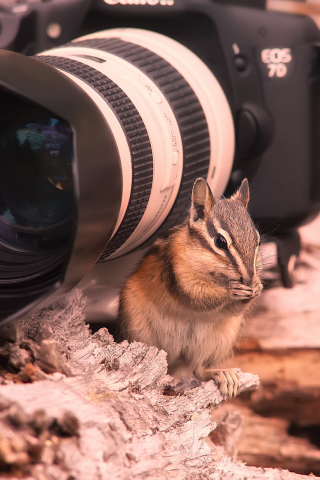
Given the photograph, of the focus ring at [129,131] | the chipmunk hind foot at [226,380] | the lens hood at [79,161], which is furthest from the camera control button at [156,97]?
the chipmunk hind foot at [226,380]

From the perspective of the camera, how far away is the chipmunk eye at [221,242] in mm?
1007

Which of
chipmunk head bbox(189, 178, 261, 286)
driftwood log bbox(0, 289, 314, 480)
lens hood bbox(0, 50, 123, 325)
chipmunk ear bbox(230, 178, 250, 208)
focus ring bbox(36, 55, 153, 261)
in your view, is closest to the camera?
driftwood log bbox(0, 289, 314, 480)

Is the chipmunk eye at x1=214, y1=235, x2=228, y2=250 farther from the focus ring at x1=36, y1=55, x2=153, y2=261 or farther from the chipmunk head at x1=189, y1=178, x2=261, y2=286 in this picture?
the focus ring at x1=36, y1=55, x2=153, y2=261

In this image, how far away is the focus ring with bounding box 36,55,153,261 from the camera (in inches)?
42.7

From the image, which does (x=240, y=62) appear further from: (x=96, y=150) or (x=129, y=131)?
(x=96, y=150)

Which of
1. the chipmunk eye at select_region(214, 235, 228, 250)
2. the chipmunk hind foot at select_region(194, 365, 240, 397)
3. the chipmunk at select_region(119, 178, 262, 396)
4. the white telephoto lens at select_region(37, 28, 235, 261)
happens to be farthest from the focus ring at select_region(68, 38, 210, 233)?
the chipmunk hind foot at select_region(194, 365, 240, 397)

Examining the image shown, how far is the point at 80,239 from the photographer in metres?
0.81

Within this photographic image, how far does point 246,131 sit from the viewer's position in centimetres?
146

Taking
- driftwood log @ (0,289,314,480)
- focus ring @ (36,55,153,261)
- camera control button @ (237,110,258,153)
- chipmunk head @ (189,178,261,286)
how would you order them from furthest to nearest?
camera control button @ (237,110,258,153) → focus ring @ (36,55,153,261) → chipmunk head @ (189,178,261,286) → driftwood log @ (0,289,314,480)

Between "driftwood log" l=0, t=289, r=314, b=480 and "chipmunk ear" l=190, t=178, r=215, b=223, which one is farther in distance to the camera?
"chipmunk ear" l=190, t=178, r=215, b=223

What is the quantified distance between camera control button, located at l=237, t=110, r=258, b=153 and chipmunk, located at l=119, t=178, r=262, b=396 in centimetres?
28

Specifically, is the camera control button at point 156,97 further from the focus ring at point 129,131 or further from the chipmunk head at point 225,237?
the chipmunk head at point 225,237

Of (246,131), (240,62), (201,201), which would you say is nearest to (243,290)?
(201,201)

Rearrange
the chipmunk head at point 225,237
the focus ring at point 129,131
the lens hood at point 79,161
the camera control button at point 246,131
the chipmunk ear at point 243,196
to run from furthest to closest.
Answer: the camera control button at point 246,131, the chipmunk ear at point 243,196, the focus ring at point 129,131, the chipmunk head at point 225,237, the lens hood at point 79,161
